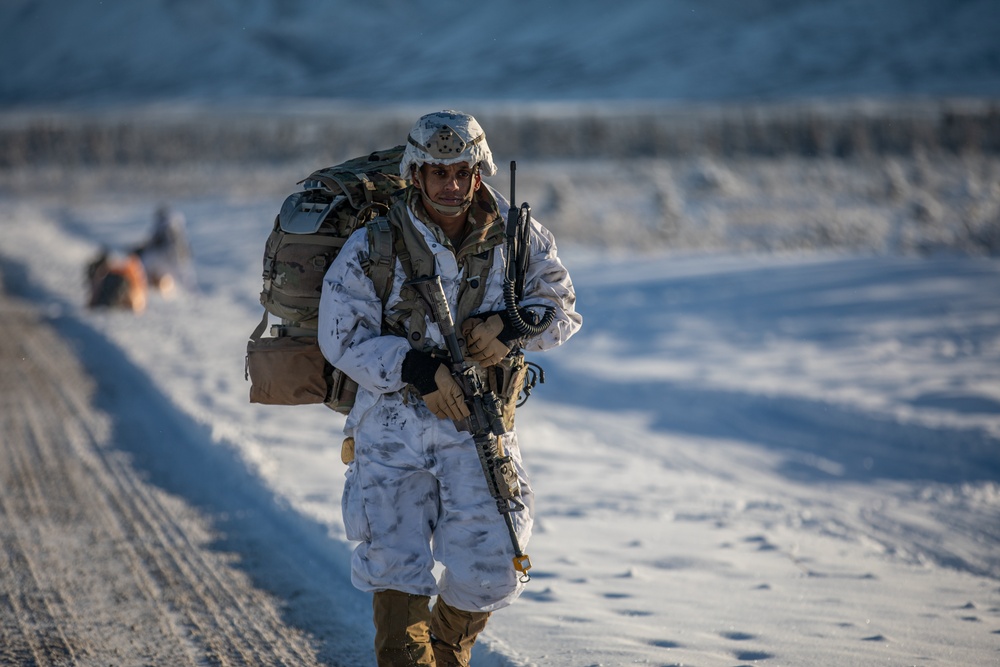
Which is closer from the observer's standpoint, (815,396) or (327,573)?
(327,573)

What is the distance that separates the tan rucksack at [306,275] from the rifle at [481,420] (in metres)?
0.19

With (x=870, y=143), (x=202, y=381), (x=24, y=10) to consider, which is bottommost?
(x=202, y=381)

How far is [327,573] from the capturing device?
493cm

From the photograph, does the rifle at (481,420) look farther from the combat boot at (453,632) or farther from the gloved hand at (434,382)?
the combat boot at (453,632)

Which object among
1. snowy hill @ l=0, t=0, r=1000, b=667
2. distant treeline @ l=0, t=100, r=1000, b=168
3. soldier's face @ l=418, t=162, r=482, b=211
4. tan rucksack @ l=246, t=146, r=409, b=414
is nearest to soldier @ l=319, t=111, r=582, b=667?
soldier's face @ l=418, t=162, r=482, b=211

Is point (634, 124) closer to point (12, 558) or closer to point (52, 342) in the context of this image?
point (52, 342)

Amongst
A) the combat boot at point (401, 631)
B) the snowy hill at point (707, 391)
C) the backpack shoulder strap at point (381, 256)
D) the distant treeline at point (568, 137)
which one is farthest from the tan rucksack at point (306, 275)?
the distant treeline at point (568, 137)

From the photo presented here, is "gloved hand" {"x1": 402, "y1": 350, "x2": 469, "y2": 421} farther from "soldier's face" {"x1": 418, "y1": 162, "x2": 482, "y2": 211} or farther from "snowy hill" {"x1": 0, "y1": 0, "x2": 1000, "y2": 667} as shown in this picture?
"snowy hill" {"x1": 0, "y1": 0, "x2": 1000, "y2": 667}

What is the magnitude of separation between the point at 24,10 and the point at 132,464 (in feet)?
628

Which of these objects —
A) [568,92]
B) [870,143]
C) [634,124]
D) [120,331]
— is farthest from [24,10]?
[120,331]

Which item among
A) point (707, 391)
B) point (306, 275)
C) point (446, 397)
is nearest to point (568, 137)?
point (707, 391)

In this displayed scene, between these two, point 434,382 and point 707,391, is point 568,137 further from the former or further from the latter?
point 434,382

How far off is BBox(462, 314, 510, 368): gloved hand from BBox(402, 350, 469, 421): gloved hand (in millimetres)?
144

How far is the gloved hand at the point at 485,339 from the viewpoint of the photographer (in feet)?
10.7
